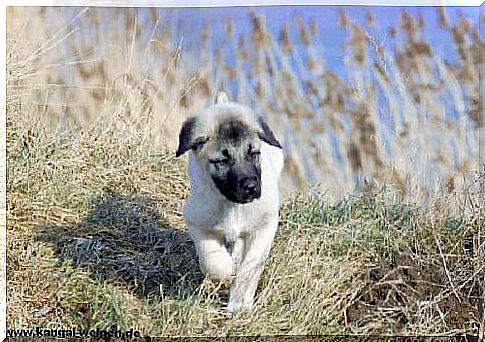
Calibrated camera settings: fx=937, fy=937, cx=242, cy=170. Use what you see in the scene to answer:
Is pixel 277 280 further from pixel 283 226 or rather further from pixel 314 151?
pixel 314 151

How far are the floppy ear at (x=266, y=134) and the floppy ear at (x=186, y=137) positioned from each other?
296 millimetres

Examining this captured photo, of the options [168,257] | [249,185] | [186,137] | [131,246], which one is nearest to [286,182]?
[249,185]

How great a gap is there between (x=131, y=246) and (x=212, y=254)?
0.41 m

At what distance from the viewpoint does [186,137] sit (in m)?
4.04

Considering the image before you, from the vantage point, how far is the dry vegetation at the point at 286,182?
13.7ft

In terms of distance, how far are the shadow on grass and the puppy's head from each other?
1.30 ft

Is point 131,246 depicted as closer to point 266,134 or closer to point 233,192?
point 233,192

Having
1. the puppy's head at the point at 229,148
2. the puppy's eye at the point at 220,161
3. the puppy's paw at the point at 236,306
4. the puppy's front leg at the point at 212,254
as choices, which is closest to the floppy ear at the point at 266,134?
the puppy's head at the point at 229,148

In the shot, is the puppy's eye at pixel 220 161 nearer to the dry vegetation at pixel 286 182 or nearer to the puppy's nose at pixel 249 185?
the puppy's nose at pixel 249 185

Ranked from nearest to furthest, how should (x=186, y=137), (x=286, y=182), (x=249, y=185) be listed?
(x=249, y=185)
(x=186, y=137)
(x=286, y=182)

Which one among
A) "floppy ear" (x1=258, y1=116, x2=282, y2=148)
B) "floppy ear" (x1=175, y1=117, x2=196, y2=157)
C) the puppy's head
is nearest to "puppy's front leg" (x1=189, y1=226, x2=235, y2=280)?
the puppy's head

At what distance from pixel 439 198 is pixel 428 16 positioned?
847 millimetres

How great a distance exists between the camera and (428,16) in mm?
4258

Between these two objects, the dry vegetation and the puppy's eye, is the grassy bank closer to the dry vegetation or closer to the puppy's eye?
the dry vegetation
